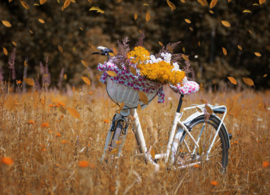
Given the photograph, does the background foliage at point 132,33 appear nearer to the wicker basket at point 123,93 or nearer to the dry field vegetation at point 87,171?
the dry field vegetation at point 87,171

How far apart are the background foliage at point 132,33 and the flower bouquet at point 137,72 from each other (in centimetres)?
729

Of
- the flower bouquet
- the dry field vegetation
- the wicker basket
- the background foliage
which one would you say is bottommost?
the background foliage

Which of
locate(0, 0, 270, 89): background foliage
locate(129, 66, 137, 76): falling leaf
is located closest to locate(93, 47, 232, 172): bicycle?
locate(129, 66, 137, 76): falling leaf

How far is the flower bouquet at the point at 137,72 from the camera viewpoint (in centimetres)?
164

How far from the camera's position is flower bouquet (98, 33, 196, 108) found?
5.39 feet

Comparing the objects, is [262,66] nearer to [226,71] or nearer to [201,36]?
[226,71]

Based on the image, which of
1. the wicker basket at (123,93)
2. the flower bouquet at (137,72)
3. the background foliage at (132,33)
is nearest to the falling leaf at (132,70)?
the flower bouquet at (137,72)

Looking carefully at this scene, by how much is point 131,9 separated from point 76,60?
5.62 m

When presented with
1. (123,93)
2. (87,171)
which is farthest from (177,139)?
(87,171)

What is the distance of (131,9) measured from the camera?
13.6 metres

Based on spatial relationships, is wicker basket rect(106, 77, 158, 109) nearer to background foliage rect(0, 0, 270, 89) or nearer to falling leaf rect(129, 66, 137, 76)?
falling leaf rect(129, 66, 137, 76)

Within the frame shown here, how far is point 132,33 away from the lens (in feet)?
44.9

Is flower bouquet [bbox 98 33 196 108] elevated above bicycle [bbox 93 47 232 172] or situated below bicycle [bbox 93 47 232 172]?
above

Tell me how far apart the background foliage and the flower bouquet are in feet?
23.9
